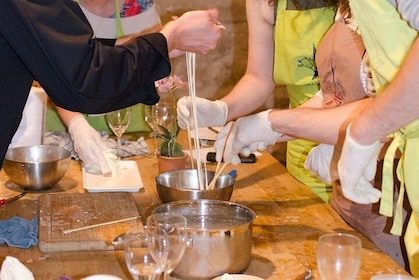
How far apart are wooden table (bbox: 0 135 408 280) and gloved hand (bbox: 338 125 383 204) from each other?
126 mm

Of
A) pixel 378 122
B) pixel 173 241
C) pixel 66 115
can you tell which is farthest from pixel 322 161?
pixel 66 115

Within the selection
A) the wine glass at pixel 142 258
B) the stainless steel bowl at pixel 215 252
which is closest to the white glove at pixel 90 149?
the stainless steel bowl at pixel 215 252

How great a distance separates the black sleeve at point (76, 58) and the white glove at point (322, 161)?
45cm

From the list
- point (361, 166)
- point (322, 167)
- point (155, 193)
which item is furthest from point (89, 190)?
point (361, 166)

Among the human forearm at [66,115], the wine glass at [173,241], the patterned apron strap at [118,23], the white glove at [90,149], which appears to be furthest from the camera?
the patterned apron strap at [118,23]

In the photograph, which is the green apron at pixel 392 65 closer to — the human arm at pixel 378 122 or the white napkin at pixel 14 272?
the human arm at pixel 378 122

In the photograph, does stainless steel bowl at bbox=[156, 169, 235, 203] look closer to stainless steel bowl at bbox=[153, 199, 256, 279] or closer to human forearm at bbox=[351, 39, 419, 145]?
stainless steel bowl at bbox=[153, 199, 256, 279]

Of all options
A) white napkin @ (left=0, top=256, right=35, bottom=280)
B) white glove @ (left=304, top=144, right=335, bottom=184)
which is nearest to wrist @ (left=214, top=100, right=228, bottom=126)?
white glove @ (left=304, top=144, right=335, bottom=184)

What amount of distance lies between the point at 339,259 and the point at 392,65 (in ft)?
1.38

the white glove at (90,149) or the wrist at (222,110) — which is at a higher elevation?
the wrist at (222,110)

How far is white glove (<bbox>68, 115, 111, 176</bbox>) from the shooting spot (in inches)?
81.0

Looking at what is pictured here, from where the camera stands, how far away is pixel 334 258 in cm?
128

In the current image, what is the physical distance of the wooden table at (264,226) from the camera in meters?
1.45

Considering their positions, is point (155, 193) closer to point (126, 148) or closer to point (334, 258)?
point (126, 148)
